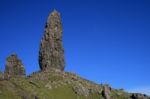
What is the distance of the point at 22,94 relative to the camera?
191 metres

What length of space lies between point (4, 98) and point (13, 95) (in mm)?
4861

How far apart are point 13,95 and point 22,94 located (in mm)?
4776

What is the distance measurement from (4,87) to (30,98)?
673 inches

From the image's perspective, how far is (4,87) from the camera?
195750mm

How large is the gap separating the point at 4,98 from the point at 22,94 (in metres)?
9.59

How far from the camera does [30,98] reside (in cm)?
18762

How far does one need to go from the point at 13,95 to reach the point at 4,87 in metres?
9.54

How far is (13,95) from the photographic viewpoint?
189 m

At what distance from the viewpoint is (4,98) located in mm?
186375

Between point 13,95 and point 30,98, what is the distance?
877cm
